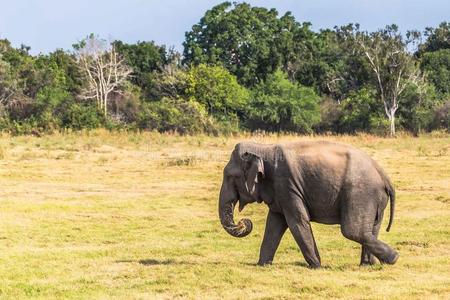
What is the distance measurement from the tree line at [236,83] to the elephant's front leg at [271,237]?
122 ft

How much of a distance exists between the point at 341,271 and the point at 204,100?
1756 inches

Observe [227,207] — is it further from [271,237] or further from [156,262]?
[156,262]

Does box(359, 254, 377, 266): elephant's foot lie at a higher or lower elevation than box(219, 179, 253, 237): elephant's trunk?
lower

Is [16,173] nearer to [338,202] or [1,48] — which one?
[338,202]

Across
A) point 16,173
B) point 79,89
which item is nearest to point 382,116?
point 79,89

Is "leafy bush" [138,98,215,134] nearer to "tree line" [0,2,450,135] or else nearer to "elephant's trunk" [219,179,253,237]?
"tree line" [0,2,450,135]

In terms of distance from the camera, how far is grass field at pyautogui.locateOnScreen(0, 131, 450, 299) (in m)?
8.76

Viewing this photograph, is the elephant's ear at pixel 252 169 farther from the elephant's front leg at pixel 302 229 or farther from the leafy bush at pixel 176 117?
the leafy bush at pixel 176 117

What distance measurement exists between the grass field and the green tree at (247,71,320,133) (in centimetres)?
2453

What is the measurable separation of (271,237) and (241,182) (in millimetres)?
933

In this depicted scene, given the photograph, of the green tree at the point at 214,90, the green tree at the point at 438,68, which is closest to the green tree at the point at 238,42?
the green tree at the point at 214,90

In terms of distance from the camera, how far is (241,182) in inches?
395

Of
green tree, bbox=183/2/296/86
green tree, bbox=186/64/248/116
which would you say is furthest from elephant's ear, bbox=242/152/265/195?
green tree, bbox=183/2/296/86

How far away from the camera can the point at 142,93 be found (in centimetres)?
5925
